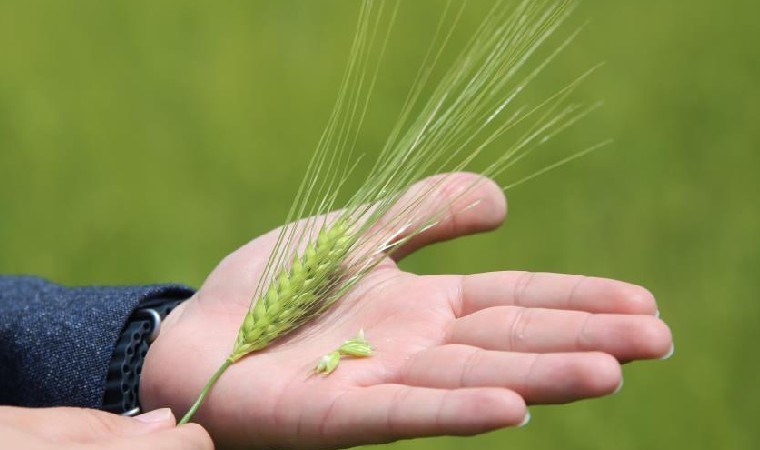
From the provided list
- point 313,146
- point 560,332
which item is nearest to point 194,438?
point 560,332

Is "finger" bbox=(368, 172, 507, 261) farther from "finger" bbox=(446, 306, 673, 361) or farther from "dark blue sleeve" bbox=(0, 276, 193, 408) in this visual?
"dark blue sleeve" bbox=(0, 276, 193, 408)

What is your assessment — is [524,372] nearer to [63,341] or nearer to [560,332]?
[560,332]

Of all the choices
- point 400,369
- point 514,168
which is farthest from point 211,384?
point 514,168

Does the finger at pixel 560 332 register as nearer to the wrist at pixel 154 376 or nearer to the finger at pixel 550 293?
the finger at pixel 550 293

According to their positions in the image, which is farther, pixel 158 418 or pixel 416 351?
pixel 416 351

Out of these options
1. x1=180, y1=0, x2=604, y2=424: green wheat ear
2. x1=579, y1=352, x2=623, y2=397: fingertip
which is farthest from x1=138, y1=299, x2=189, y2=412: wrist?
x1=579, y1=352, x2=623, y2=397: fingertip

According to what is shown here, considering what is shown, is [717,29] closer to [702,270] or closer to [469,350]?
[702,270]

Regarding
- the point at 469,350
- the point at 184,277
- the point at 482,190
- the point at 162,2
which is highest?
the point at 162,2
